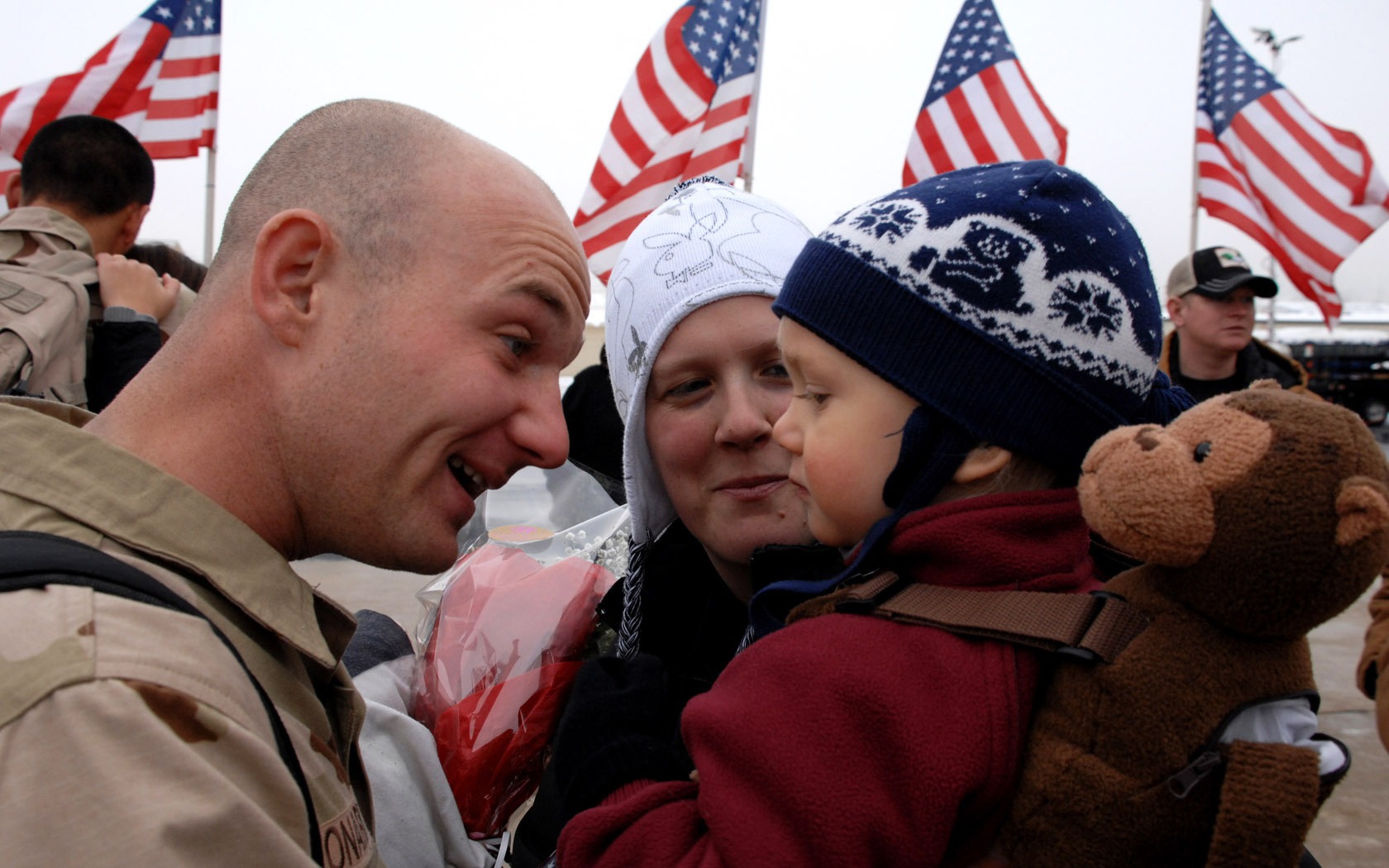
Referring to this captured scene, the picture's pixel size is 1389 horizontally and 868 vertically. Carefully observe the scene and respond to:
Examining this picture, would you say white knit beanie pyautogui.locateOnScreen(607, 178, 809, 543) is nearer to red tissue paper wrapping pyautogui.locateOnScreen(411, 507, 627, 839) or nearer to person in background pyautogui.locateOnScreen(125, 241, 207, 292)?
red tissue paper wrapping pyautogui.locateOnScreen(411, 507, 627, 839)

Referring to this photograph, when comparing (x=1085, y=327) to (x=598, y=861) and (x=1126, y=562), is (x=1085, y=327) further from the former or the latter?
(x=598, y=861)

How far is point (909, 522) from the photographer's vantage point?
1352 millimetres

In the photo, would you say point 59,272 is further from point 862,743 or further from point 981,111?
point 981,111

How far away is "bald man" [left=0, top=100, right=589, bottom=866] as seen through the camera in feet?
2.98

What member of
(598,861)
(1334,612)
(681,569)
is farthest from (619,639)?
(1334,612)

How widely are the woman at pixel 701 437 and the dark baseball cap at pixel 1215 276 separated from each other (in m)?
3.72

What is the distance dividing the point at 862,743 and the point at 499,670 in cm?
94

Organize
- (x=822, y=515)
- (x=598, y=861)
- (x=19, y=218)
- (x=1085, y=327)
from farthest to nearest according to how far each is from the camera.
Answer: (x=19, y=218)
(x=822, y=515)
(x=1085, y=327)
(x=598, y=861)

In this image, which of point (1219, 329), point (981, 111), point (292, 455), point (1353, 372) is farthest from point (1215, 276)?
point (1353, 372)

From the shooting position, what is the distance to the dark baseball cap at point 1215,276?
502 cm

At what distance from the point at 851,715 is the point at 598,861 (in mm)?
395

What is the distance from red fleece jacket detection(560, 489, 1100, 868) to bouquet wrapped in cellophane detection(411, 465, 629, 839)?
53 cm

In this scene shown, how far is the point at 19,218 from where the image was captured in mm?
3656

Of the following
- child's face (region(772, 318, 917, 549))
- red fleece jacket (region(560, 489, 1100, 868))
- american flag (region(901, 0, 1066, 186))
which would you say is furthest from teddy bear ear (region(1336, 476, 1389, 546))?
american flag (region(901, 0, 1066, 186))
